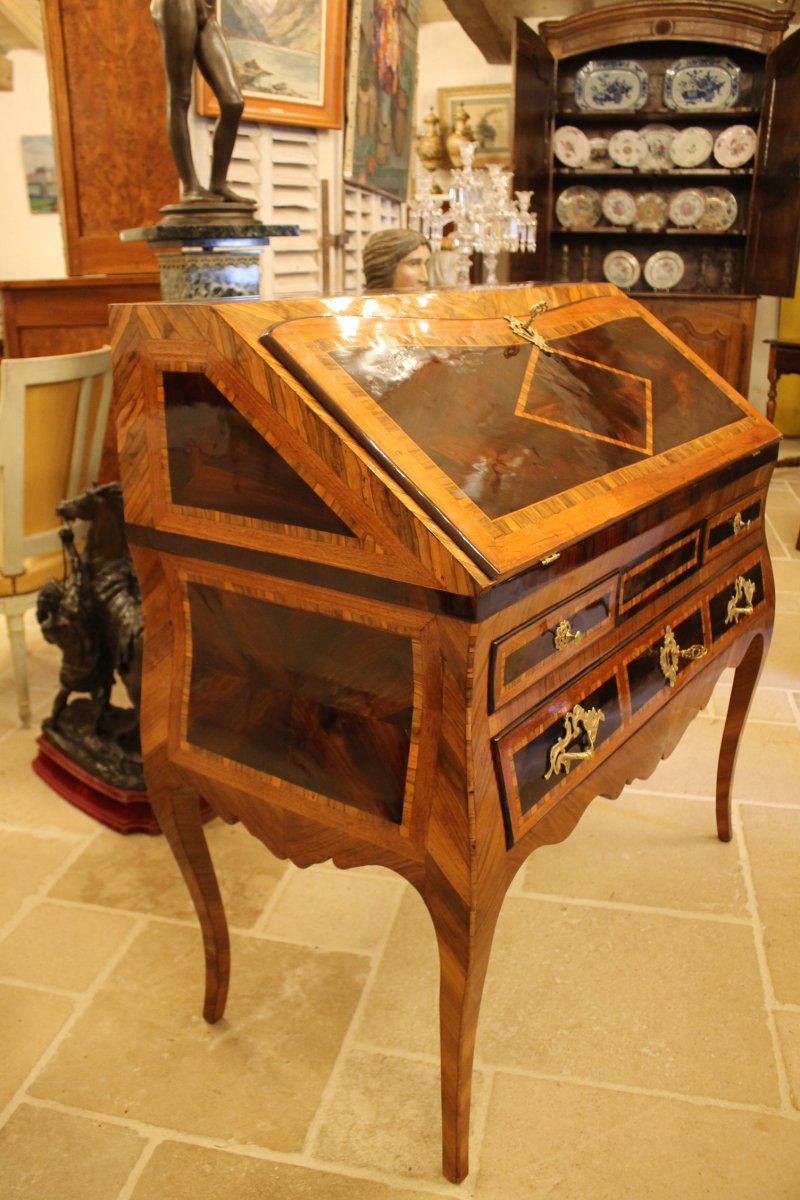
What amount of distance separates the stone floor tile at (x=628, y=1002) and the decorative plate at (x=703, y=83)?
18.4 feet

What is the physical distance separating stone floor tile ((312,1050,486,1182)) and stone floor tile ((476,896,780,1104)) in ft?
0.48

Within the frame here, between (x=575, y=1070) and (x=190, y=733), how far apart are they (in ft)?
3.11

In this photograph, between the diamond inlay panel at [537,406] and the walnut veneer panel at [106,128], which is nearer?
the diamond inlay panel at [537,406]

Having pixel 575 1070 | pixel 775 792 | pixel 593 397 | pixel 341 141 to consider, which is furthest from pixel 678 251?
pixel 575 1070

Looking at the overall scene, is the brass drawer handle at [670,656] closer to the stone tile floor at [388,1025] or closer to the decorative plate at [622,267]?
the stone tile floor at [388,1025]

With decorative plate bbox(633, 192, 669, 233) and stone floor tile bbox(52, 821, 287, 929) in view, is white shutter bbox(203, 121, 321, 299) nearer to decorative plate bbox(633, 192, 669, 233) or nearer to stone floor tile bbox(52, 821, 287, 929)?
decorative plate bbox(633, 192, 669, 233)

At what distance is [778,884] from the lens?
228 cm

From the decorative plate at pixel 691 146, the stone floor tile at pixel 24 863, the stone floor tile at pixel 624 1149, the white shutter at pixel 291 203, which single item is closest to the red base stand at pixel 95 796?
the stone floor tile at pixel 24 863

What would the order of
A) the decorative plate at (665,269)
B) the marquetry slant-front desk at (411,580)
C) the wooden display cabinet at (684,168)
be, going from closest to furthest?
the marquetry slant-front desk at (411,580), the wooden display cabinet at (684,168), the decorative plate at (665,269)

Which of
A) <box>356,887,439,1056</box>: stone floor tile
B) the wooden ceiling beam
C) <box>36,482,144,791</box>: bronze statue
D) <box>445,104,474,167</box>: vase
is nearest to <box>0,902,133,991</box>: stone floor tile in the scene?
<box>36,482,144,791</box>: bronze statue

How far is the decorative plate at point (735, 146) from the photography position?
6.02 metres

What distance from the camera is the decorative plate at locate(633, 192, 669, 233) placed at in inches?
249

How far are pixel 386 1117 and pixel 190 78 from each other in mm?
2420

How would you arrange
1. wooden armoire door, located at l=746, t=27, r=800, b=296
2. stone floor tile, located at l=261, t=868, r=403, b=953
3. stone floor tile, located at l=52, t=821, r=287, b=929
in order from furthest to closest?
wooden armoire door, located at l=746, t=27, r=800, b=296, stone floor tile, located at l=52, t=821, r=287, b=929, stone floor tile, located at l=261, t=868, r=403, b=953
